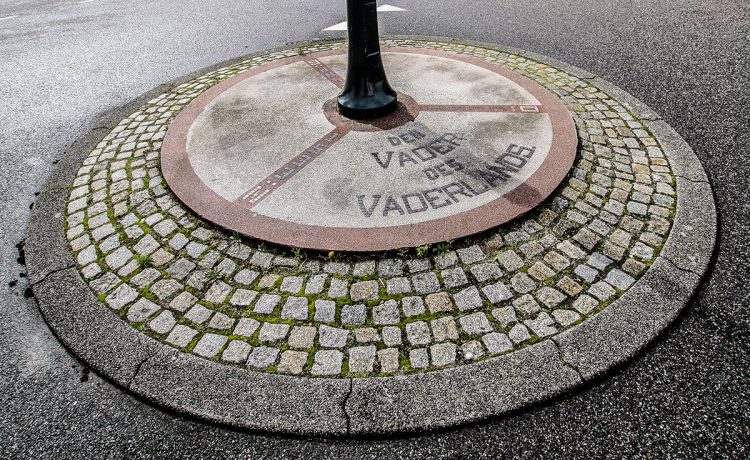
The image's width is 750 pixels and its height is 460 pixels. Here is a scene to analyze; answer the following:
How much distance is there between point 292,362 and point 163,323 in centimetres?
87

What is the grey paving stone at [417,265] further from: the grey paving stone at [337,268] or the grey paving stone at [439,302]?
the grey paving stone at [337,268]

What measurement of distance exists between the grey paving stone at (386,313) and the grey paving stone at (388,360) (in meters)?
0.20

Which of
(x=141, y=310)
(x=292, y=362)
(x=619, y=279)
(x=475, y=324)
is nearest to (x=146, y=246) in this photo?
(x=141, y=310)

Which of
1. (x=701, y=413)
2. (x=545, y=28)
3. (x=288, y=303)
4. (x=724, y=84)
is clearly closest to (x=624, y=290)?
(x=701, y=413)

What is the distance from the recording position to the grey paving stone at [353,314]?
2727mm

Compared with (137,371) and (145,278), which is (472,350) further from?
(145,278)

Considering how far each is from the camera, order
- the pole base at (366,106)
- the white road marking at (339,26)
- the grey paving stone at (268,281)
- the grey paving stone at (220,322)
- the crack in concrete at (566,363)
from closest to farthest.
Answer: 1. the crack in concrete at (566,363)
2. the grey paving stone at (220,322)
3. the grey paving stone at (268,281)
4. the pole base at (366,106)
5. the white road marking at (339,26)

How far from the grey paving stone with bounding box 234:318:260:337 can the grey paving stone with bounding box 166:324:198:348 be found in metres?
0.25

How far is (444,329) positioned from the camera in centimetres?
267

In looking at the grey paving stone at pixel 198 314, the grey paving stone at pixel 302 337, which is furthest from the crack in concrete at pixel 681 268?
the grey paving stone at pixel 198 314

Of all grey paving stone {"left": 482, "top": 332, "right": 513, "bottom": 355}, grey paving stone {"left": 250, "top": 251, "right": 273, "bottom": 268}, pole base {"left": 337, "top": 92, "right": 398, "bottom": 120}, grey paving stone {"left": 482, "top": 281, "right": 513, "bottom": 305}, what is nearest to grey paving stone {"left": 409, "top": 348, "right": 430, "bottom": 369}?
grey paving stone {"left": 482, "top": 332, "right": 513, "bottom": 355}

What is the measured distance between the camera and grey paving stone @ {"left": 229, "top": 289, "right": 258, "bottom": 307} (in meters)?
2.87

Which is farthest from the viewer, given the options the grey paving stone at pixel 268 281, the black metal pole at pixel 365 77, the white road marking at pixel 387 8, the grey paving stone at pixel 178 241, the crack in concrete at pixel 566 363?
the white road marking at pixel 387 8

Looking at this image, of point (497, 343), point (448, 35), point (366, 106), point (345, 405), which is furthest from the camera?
point (448, 35)
